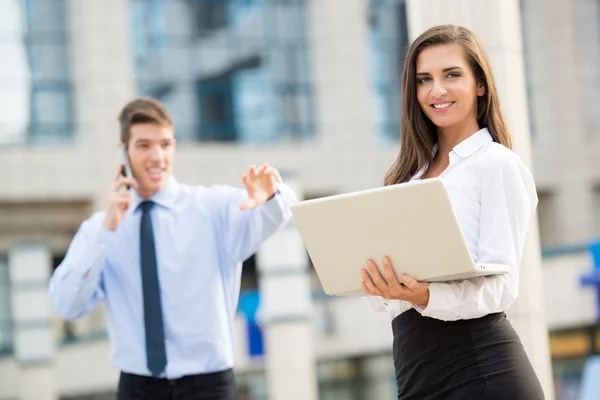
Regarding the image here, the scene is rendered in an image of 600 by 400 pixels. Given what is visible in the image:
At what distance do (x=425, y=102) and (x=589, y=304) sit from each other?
51.3 ft

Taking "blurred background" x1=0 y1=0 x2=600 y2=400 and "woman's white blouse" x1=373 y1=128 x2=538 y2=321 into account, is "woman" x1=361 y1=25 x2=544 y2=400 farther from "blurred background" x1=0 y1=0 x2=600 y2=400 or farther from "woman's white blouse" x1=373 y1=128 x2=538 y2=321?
"blurred background" x1=0 y1=0 x2=600 y2=400

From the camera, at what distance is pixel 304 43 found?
24000mm

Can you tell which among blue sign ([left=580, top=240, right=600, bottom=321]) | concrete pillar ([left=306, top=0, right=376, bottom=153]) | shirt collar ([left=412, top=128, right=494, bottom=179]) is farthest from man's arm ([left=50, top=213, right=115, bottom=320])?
concrete pillar ([left=306, top=0, right=376, bottom=153])

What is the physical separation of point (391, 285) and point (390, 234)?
0.12m

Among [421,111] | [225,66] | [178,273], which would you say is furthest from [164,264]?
[225,66]

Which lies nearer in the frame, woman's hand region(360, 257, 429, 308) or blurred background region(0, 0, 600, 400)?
woman's hand region(360, 257, 429, 308)

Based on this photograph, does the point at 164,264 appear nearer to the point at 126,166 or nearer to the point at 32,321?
the point at 126,166

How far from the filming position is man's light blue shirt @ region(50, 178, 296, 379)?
11.6 ft

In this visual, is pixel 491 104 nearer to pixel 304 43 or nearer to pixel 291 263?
pixel 291 263

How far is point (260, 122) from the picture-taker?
912 inches

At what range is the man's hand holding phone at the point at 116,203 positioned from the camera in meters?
3.47


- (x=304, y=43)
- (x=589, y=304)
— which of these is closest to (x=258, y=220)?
(x=589, y=304)

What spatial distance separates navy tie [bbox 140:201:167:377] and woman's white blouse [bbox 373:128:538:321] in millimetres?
1335

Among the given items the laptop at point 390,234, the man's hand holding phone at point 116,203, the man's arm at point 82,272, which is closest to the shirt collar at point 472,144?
the laptop at point 390,234
